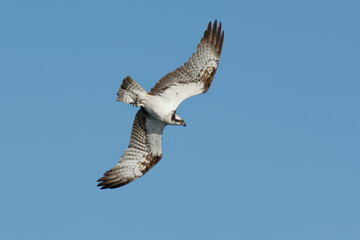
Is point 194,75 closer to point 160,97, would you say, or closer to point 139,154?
point 160,97

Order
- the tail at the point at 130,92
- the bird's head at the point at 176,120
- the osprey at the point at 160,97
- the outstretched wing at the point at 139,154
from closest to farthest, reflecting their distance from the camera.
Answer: the tail at the point at 130,92 → the osprey at the point at 160,97 → the bird's head at the point at 176,120 → the outstretched wing at the point at 139,154

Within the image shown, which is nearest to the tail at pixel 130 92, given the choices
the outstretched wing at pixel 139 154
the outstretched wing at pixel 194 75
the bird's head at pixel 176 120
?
the outstretched wing at pixel 194 75

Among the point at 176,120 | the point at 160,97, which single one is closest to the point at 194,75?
the point at 160,97

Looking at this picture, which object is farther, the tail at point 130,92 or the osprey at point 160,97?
the osprey at point 160,97

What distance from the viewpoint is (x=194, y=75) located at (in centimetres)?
1447

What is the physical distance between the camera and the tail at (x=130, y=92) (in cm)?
1412

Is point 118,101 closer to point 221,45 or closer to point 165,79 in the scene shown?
point 165,79

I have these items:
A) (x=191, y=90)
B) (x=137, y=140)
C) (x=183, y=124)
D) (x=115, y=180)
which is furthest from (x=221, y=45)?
(x=115, y=180)

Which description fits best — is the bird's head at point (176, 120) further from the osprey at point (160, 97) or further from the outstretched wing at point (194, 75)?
the outstretched wing at point (194, 75)

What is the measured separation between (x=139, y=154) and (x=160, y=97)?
6.34 ft

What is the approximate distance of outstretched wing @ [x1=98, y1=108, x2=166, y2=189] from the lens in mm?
15086

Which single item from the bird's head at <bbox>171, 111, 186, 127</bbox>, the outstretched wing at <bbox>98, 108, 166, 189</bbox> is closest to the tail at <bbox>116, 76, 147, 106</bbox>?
the outstretched wing at <bbox>98, 108, 166, 189</bbox>

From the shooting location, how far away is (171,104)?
14.5 m

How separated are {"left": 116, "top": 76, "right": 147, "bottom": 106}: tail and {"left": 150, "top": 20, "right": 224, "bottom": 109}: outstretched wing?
1.13 feet
